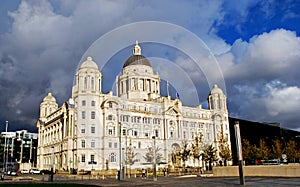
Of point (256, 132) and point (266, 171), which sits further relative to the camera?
point (256, 132)

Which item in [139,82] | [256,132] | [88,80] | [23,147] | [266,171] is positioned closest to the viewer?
[266,171]

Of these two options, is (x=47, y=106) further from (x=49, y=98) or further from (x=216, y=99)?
(x=216, y=99)

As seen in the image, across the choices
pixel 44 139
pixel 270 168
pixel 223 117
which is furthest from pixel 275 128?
pixel 270 168

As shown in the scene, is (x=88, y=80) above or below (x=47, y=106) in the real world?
above

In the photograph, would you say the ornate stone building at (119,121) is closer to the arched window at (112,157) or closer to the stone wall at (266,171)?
the arched window at (112,157)

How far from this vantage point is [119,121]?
89125 millimetres

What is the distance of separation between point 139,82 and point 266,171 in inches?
3205

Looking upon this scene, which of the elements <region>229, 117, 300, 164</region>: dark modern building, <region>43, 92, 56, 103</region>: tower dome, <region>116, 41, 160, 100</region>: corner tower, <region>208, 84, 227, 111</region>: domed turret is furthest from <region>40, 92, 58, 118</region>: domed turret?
<region>229, 117, 300, 164</region>: dark modern building

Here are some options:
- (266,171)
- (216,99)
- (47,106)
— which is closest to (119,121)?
(216,99)

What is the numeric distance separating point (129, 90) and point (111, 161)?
34.8 m

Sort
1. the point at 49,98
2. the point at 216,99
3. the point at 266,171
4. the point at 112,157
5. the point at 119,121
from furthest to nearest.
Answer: the point at 49,98 → the point at 216,99 → the point at 119,121 → the point at 112,157 → the point at 266,171

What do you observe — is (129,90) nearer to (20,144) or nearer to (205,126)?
(205,126)

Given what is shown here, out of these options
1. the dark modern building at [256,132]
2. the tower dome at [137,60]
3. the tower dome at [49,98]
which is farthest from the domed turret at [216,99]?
the tower dome at [49,98]

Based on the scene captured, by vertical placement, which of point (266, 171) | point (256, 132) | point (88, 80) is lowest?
point (266, 171)
